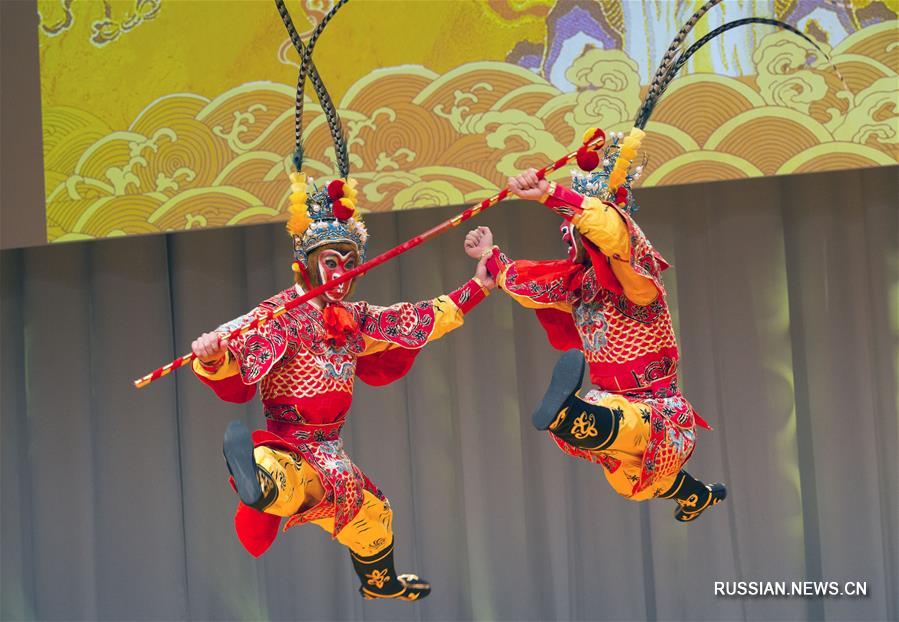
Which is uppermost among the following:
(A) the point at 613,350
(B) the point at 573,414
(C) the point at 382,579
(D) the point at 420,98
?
(D) the point at 420,98

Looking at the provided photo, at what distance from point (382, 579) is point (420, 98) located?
1.77 meters

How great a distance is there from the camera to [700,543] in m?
5.31

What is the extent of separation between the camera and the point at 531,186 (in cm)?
338

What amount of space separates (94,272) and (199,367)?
2524 millimetres

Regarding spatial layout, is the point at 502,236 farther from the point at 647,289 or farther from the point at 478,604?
the point at 647,289

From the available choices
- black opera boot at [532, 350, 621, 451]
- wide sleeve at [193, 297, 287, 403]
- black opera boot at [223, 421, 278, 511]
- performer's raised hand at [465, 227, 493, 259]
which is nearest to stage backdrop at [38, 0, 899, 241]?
performer's raised hand at [465, 227, 493, 259]

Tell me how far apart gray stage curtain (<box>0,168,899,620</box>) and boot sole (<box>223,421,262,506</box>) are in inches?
87.5

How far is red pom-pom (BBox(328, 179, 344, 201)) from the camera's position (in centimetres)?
370

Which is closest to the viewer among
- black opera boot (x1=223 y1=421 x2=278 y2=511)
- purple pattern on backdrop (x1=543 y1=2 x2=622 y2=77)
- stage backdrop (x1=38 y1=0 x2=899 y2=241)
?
black opera boot (x1=223 y1=421 x2=278 y2=511)

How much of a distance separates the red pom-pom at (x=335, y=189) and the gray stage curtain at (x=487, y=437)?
180cm

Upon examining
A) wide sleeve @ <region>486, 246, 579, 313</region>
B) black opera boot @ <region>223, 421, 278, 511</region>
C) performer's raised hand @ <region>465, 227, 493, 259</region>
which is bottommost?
black opera boot @ <region>223, 421, 278, 511</region>

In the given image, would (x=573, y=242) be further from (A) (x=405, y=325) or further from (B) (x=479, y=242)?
(A) (x=405, y=325)

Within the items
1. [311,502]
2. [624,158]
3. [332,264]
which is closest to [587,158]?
[624,158]

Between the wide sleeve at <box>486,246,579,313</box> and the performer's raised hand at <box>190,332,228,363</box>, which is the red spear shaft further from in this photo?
the wide sleeve at <box>486,246,579,313</box>
